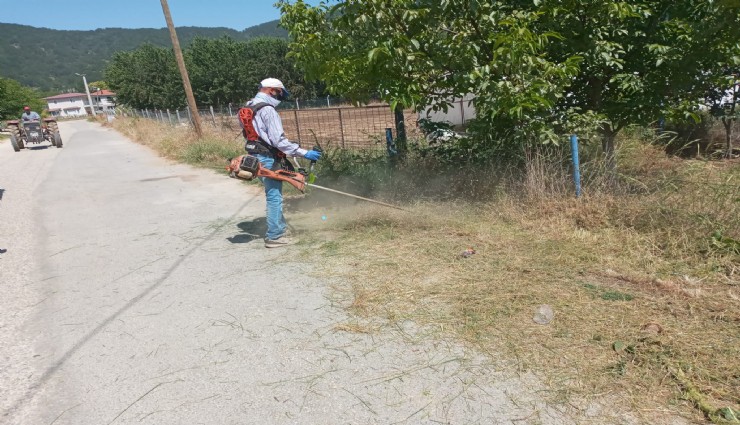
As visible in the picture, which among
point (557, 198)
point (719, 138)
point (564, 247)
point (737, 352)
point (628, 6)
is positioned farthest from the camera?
point (719, 138)

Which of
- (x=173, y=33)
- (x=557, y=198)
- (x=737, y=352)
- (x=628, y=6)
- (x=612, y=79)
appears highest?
(x=173, y=33)

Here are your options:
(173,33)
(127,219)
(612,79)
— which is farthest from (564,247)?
(173,33)

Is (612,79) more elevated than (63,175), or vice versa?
Result: (612,79)

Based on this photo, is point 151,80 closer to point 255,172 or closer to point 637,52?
point 255,172

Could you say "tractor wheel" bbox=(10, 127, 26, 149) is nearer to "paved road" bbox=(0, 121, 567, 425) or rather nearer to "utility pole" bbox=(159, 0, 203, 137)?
"utility pole" bbox=(159, 0, 203, 137)

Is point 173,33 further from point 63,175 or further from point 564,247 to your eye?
point 564,247

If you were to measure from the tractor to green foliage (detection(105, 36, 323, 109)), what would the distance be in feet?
95.0

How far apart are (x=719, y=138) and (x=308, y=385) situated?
9.88 m

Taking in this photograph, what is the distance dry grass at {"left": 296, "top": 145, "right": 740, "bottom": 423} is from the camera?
2.62 meters

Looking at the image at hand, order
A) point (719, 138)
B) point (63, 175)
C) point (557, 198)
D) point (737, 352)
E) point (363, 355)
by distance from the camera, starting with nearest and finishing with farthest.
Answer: point (737, 352)
point (363, 355)
point (557, 198)
point (719, 138)
point (63, 175)

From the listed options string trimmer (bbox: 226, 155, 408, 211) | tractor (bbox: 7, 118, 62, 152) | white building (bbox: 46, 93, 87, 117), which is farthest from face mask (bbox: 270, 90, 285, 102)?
white building (bbox: 46, 93, 87, 117)

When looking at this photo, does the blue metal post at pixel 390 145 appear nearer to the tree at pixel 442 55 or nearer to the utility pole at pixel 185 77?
the tree at pixel 442 55

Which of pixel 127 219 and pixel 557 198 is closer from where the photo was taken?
pixel 557 198

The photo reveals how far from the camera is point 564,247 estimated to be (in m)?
4.36
